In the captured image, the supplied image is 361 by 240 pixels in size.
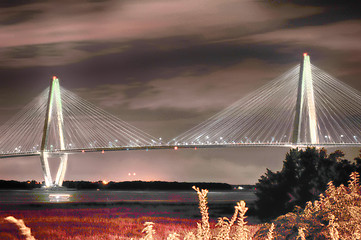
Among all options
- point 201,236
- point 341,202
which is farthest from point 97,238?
point 201,236

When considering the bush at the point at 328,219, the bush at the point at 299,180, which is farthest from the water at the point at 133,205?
the bush at the point at 328,219

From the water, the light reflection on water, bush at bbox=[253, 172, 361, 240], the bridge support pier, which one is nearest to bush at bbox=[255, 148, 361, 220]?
bush at bbox=[253, 172, 361, 240]

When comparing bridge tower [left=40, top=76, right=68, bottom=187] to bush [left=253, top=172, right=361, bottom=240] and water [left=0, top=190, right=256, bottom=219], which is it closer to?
water [left=0, top=190, right=256, bottom=219]

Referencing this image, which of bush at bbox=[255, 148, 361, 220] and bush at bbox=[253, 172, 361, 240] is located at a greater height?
bush at bbox=[255, 148, 361, 220]

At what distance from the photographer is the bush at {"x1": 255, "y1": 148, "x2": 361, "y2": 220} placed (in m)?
16.8

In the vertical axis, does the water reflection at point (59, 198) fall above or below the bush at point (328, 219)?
above

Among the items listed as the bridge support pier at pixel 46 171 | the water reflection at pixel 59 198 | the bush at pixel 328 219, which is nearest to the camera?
the bush at pixel 328 219

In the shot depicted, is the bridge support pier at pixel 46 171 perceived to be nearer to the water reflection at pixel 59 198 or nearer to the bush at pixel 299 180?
the water reflection at pixel 59 198

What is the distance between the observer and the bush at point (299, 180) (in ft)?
55.0

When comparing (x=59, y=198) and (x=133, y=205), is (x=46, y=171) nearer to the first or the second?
(x=59, y=198)

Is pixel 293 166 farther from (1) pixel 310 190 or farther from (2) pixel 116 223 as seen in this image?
(2) pixel 116 223

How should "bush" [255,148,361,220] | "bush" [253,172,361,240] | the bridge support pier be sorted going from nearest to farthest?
"bush" [253,172,361,240]
"bush" [255,148,361,220]
the bridge support pier

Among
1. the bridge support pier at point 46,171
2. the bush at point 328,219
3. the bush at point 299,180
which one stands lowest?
the bush at point 328,219

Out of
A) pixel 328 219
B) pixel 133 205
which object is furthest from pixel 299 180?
pixel 133 205
